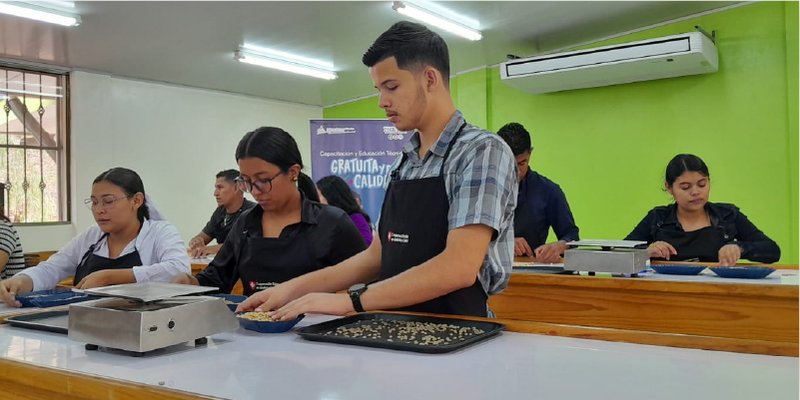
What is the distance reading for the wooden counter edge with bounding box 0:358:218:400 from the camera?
102cm

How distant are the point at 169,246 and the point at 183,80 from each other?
257 inches

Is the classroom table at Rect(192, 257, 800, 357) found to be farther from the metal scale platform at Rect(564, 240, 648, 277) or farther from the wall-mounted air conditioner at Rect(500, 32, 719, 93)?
the wall-mounted air conditioner at Rect(500, 32, 719, 93)

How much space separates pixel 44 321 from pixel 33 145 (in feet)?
22.9

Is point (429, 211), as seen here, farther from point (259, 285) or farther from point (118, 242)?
point (118, 242)

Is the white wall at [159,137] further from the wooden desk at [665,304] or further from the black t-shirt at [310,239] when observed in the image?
the wooden desk at [665,304]

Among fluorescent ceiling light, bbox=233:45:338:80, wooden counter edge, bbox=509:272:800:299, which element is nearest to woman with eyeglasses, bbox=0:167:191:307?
wooden counter edge, bbox=509:272:800:299

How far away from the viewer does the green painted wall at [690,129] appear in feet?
17.5

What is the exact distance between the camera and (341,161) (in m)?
6.65

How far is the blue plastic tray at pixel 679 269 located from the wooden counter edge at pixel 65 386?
241cm

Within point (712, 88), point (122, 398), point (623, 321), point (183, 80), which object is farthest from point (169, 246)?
point (183, 80)

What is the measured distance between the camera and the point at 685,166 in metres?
3.42

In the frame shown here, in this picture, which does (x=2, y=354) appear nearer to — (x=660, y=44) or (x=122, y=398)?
(x=122, y=398)

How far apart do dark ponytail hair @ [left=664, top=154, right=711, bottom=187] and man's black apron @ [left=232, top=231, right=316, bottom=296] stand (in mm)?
2116

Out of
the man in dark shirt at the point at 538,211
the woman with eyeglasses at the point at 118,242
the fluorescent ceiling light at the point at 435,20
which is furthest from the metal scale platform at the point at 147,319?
the fluorescent ceiling light at the point at 435,20
